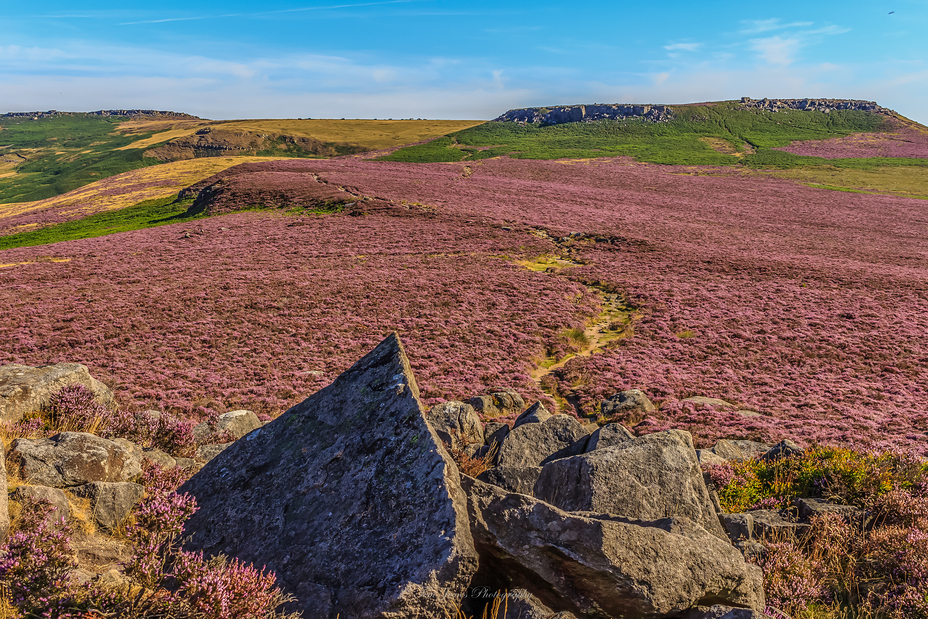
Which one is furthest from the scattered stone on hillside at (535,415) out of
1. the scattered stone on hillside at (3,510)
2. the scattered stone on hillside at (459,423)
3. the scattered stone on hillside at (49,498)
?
the scattered stone on hillside at (3,510)

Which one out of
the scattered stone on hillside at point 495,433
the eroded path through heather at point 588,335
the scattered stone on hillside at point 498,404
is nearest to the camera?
the scattered stone on hillside at point 495,433

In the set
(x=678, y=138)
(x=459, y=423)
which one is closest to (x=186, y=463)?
(x=459, y=423)

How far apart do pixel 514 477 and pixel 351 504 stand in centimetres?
385

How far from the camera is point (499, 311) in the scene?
27.3 meters

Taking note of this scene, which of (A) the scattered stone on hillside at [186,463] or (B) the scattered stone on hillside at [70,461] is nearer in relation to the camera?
(B) the scattered stone on hillside at [70,461]

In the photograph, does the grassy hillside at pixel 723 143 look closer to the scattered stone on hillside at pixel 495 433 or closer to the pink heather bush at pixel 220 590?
the scattered stone on hillside at pixel 495 433

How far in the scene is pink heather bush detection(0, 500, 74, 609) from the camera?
12.0 ft

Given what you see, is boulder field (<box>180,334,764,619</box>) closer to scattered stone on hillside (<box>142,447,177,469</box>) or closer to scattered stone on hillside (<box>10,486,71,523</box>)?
scattered stone on hillside (<box>10,486,71,523</box>)

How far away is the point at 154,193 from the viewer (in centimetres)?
8156

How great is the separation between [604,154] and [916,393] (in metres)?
125

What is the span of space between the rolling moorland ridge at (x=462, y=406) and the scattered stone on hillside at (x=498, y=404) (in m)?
0.15

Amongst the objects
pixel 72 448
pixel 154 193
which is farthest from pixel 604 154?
pixel 72 448

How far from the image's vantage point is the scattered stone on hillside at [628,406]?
16500mm

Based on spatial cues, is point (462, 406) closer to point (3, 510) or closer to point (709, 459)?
point (709, 459)
